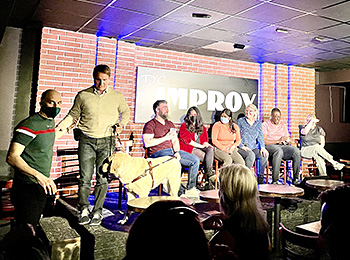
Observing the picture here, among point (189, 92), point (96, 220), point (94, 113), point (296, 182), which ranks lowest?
point (96, 220)

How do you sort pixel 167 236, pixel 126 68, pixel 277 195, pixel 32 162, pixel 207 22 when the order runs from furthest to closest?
1. pixel 126 68
2. pixel 207 22
3. pixel 277 195
4. pixel 32 162
5. pixel 167 236

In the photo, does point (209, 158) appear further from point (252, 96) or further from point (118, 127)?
point (252, 96)

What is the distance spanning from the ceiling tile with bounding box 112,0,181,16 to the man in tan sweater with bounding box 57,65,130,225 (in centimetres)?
98

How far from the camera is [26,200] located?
7.50ft

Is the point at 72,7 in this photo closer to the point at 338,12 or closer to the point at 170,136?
the point at 170,136

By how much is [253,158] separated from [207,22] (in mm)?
2365

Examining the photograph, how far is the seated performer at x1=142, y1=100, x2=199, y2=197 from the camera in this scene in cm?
414

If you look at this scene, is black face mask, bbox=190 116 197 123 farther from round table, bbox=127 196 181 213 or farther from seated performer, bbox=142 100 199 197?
round table, bbox=127 196 181 213

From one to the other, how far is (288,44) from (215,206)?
10.2ft

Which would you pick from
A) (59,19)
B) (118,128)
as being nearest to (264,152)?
(118,128)

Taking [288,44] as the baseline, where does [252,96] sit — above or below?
below

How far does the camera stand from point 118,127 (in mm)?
3203

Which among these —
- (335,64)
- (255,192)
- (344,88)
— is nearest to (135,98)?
(255,192)

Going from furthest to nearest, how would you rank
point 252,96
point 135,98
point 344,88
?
point 344,88 → point 252,96 → point 135,98
